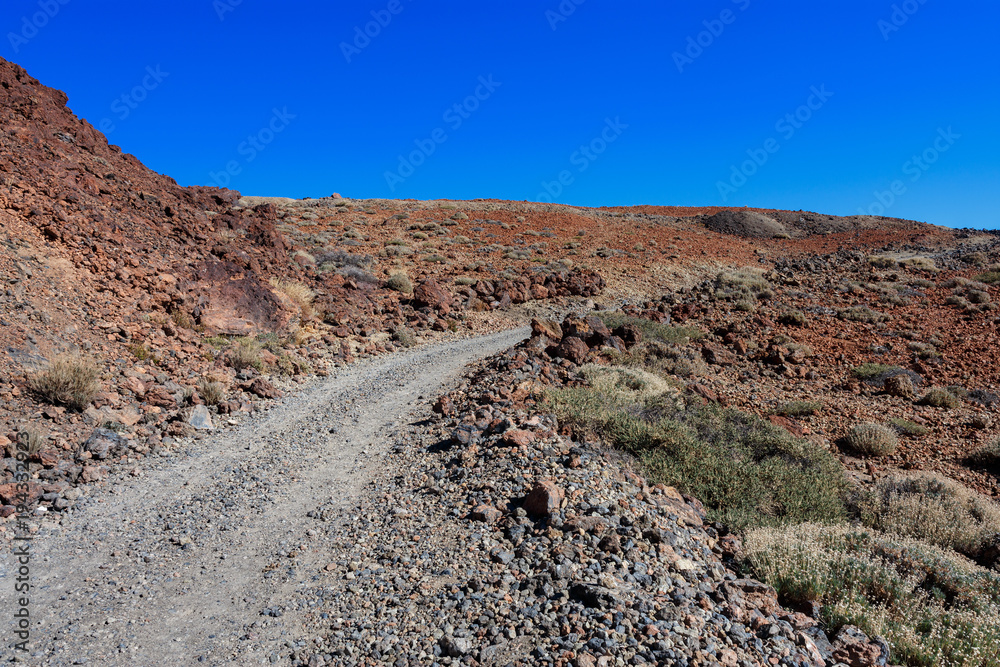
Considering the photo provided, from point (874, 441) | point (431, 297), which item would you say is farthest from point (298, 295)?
point (874, 441)

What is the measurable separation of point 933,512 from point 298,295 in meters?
13.7

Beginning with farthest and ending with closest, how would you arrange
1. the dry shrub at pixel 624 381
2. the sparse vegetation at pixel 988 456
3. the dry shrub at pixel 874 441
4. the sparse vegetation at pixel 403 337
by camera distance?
the sparse vegetation at pixel 403 337, the dry shrub at pixel 624 381, the dry shrub at pixel 874 441, the sparse vegetation at pixel 988 456

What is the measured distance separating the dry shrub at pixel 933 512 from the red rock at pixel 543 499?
12.2ft

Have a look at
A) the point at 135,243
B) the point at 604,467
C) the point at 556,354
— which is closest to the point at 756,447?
the point at 604,467

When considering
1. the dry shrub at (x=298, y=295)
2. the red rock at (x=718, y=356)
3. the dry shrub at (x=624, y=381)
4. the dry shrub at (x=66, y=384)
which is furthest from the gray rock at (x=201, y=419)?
the red rock at (x=718, y=356)

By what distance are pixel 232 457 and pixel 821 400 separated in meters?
10.3

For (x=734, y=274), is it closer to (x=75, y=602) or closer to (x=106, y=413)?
(x=106, y=413)

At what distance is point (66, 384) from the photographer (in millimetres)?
7824

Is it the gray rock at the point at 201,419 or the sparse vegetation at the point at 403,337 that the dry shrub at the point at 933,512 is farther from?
the sparse vegetation at the point at 403,337

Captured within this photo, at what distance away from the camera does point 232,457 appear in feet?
25.5

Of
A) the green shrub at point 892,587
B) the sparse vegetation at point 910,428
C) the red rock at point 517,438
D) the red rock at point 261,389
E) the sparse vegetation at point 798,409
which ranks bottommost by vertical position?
the green shrub at point 892,587

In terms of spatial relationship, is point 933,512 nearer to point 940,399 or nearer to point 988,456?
point 988,456

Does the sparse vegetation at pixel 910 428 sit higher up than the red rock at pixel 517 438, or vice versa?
the red rock at pixel 517 438

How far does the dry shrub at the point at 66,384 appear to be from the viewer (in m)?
7.70
